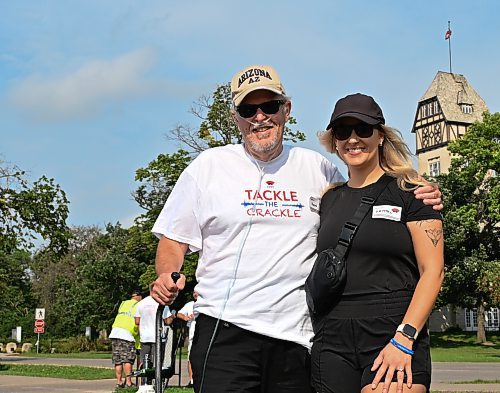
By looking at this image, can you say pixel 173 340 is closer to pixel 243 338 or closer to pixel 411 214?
pixel 243 338

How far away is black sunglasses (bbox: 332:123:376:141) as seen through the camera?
404 cm

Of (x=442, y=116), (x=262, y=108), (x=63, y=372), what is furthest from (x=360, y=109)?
(x=442, y=116)

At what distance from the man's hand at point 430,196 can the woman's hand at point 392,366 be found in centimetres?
65

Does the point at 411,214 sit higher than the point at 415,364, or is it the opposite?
the point at 411,214

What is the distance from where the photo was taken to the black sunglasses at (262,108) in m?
4.27

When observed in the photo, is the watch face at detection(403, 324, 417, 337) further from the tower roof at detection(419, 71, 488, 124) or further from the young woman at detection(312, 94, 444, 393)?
the tower roof at detection(419, 71, 488, 124)

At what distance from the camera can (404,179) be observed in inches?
155

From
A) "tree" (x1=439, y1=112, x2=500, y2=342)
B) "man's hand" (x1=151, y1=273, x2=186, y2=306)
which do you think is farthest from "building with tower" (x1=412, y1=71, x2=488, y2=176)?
"man's hand" (x1=151, y1=273, x2=186, y2=306)

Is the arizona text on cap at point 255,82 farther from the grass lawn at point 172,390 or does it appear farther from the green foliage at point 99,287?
the green foliage at point 99,287

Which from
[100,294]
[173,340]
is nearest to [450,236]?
[100,294]

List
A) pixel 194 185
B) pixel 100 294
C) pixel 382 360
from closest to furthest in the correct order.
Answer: pixel 382 360, pixel 194 185, pixel 100 294

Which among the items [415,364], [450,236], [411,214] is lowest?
[415,364]

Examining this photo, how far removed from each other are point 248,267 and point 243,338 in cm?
34

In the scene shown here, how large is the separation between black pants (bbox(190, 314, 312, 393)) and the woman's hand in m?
0.49
